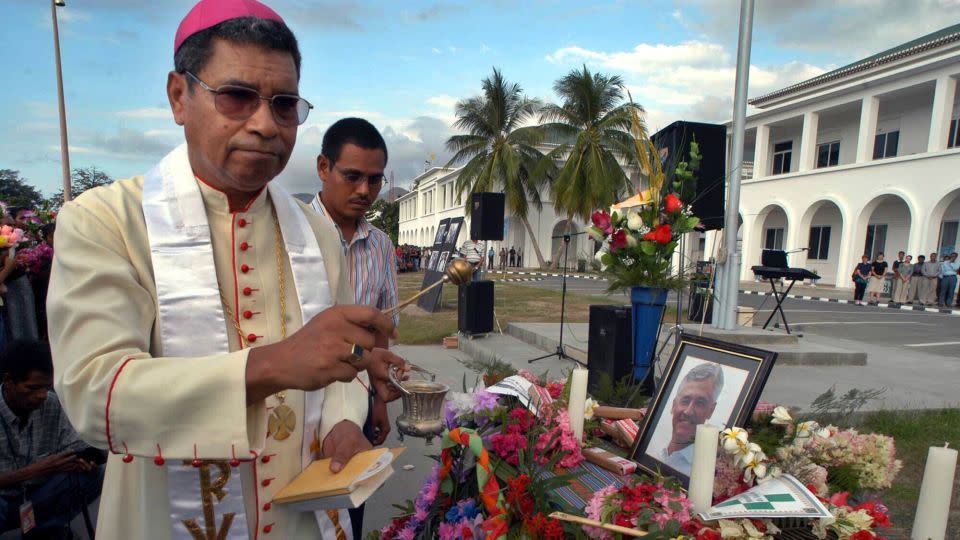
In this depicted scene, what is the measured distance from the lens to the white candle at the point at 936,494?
1.12 m

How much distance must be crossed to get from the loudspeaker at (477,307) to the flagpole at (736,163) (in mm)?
3382

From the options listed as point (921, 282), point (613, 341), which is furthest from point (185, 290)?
point (921, 282)

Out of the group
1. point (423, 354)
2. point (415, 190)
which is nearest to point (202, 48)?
point (423, 354)

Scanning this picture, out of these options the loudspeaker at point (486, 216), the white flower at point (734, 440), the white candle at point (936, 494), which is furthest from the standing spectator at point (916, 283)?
the white flower at point (734, 440)

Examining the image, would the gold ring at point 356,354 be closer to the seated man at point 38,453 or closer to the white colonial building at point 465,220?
the seated man at point 38,453

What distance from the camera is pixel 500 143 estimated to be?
28.4 meters

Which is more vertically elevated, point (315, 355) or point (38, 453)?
point (315, 355)

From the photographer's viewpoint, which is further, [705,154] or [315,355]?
[705,154]

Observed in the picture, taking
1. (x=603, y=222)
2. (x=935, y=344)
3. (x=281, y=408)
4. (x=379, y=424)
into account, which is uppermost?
(x=603, y=222)

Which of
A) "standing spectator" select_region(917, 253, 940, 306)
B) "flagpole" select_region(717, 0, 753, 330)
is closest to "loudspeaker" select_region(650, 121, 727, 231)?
"flagpole" select_region(717, 0, 753, 330)

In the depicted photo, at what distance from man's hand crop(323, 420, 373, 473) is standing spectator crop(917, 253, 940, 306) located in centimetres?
1961

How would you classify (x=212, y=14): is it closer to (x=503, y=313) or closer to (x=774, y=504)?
(x=774, y=504)

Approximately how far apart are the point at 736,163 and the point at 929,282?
14217 millimetres

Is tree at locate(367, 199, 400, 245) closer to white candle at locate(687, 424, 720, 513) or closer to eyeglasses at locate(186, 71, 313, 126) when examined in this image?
eyeglasses at locate(186, 71, 313, 126)
